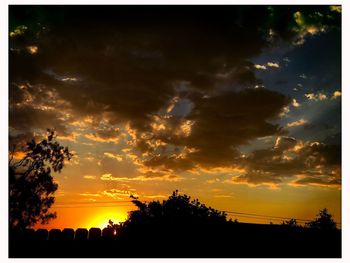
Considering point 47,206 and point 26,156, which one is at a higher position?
point 26,156

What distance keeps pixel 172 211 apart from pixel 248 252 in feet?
103

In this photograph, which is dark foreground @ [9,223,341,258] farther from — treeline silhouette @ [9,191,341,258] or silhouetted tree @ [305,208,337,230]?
silhouetted tree @ [305,208,337,230]

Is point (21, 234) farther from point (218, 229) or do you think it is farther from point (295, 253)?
point (295, 253)

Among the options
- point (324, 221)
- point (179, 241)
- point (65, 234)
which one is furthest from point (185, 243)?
point (324, 221)

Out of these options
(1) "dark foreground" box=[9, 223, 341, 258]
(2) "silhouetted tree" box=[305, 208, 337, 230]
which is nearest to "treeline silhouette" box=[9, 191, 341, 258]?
(1) "dark foreground" box=[9, 223, 341, 258]

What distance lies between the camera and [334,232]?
37.9 feet

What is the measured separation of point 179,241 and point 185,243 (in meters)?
0.19

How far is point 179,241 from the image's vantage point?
1030 centimetres

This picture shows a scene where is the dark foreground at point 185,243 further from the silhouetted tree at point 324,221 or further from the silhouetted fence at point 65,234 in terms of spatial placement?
the silhouetted tree at point 324,221

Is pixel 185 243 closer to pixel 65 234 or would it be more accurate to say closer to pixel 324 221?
pixel 65 234

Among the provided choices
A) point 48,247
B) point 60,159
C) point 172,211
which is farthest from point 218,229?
point 172,211

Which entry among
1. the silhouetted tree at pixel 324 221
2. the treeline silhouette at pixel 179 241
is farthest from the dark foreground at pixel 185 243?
the silhouetted tree at pixel 324 221

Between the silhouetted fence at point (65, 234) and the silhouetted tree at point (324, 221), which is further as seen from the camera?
the silhouetted tree at point (324, 221)

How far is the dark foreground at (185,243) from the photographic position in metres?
9.76
